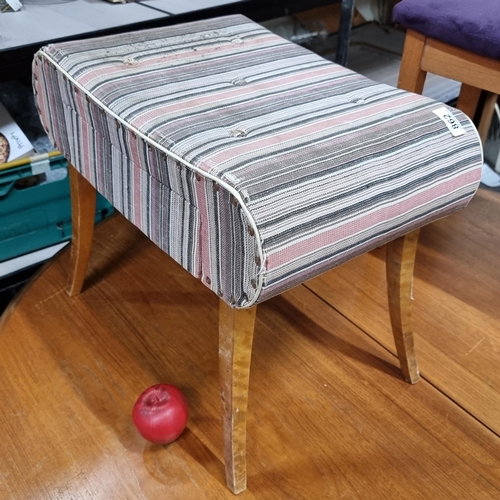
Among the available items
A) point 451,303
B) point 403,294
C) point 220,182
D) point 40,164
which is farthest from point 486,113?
point 220,182

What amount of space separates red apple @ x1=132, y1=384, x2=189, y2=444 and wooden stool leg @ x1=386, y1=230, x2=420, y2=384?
0.37 metres

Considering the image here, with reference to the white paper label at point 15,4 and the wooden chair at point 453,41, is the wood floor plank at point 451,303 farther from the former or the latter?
the white paper label at point 15,4

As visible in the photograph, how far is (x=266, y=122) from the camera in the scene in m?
0.71

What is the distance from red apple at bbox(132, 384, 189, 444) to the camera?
85cm

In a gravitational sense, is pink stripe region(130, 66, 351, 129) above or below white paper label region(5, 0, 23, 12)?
above

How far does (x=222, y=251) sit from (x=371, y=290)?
64cm

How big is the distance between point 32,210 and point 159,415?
599 mm

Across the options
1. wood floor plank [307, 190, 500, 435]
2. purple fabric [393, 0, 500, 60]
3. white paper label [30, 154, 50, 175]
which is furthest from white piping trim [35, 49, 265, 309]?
purple fabric [393, 0, 500, 60]

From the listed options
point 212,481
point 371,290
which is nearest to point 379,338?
point 371,290

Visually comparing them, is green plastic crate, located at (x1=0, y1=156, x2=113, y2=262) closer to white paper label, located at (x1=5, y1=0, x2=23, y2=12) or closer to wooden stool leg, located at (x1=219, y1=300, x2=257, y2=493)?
white paper label, located at (x1=5, y1=0, x2=23, y2=12)

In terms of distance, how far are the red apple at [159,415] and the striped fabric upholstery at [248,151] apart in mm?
245

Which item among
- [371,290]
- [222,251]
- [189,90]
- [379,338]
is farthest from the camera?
[371,290]

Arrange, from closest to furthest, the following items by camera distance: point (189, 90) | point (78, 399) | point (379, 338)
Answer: point (189, 90), point (78, 399), point (379, 338)

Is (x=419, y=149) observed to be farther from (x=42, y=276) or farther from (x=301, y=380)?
(x=42, y=276)
